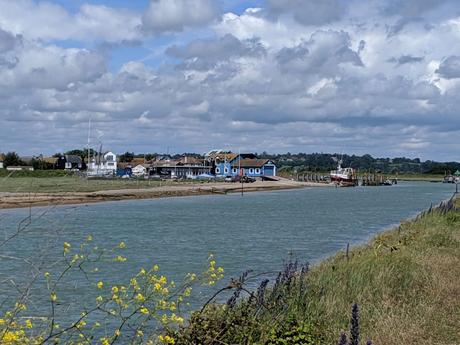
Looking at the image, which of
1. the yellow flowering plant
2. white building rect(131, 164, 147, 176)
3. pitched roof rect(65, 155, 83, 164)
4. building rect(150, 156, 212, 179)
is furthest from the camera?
building rect(150, 156, 212, 179)

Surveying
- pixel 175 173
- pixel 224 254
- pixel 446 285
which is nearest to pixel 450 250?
pixel 446 285

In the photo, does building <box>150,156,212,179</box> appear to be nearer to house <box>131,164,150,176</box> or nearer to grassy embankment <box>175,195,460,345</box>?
house <box>131,164,150,176</box>

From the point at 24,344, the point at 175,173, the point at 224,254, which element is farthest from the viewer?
the point at 175,173

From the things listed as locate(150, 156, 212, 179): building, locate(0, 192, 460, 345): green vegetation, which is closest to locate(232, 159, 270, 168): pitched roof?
locate(150, 156, 212, 179): building

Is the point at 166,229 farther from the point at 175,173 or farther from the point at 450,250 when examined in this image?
the point at 175,173

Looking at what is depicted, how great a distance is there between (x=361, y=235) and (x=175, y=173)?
406 ft

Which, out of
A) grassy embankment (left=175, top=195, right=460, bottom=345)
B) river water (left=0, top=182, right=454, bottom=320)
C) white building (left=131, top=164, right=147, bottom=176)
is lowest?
river water (left=0, top=182, right=454, bottom=320)

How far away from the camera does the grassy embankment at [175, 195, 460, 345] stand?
7.08m

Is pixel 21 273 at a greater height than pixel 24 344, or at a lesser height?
lesser

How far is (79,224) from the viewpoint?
3994 centimetres

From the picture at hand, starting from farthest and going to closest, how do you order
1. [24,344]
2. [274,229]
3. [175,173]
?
[175,173] < [274,229] < [24,344]

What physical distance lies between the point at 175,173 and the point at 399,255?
5597 inches

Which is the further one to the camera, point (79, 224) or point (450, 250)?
point (79, 224)

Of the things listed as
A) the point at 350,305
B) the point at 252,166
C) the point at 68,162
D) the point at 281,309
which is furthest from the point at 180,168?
the point at 281,309
